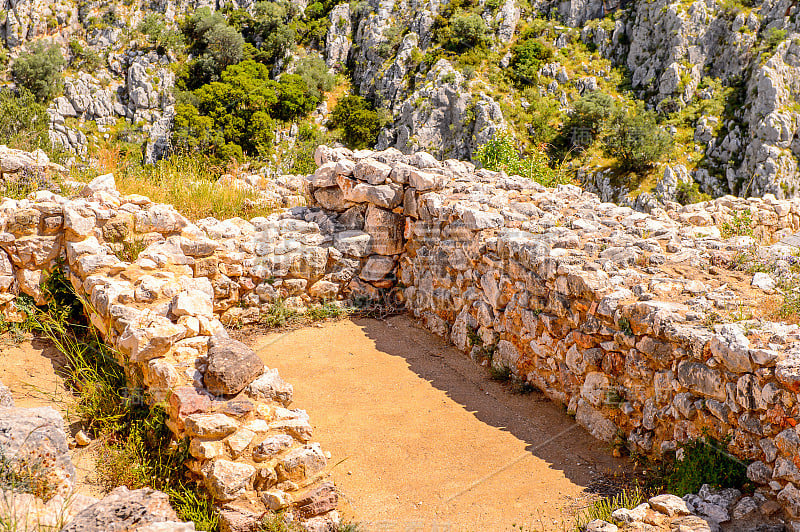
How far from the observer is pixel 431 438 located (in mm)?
5117

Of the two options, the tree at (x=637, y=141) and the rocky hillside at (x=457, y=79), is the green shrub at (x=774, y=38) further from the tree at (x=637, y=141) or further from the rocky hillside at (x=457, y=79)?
the tree at (x=637, y=141)

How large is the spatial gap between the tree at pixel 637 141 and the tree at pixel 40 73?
2476 centimetres

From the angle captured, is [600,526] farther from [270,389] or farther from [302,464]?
[270,389]

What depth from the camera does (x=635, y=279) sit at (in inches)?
199

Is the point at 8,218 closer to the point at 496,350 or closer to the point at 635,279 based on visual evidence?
the point at 496,350

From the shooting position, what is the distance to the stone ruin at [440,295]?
391 centimetres

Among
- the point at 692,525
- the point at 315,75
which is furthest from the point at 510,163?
the point at 315,75

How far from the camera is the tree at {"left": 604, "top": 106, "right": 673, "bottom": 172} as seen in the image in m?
20.9

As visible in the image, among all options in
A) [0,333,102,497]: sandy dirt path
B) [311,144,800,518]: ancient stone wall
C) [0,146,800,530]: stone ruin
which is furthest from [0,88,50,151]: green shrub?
Answer: [311,144,800,518]: ancient stone wall

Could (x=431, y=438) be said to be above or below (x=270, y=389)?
below

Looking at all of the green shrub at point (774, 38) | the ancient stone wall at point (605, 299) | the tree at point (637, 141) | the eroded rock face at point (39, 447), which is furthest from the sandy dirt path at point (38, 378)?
the green shrub at point (774, 38)

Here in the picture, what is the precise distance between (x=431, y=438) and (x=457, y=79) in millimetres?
22700

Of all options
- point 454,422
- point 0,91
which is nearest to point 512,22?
point 0,91

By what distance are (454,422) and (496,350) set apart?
1130mm
